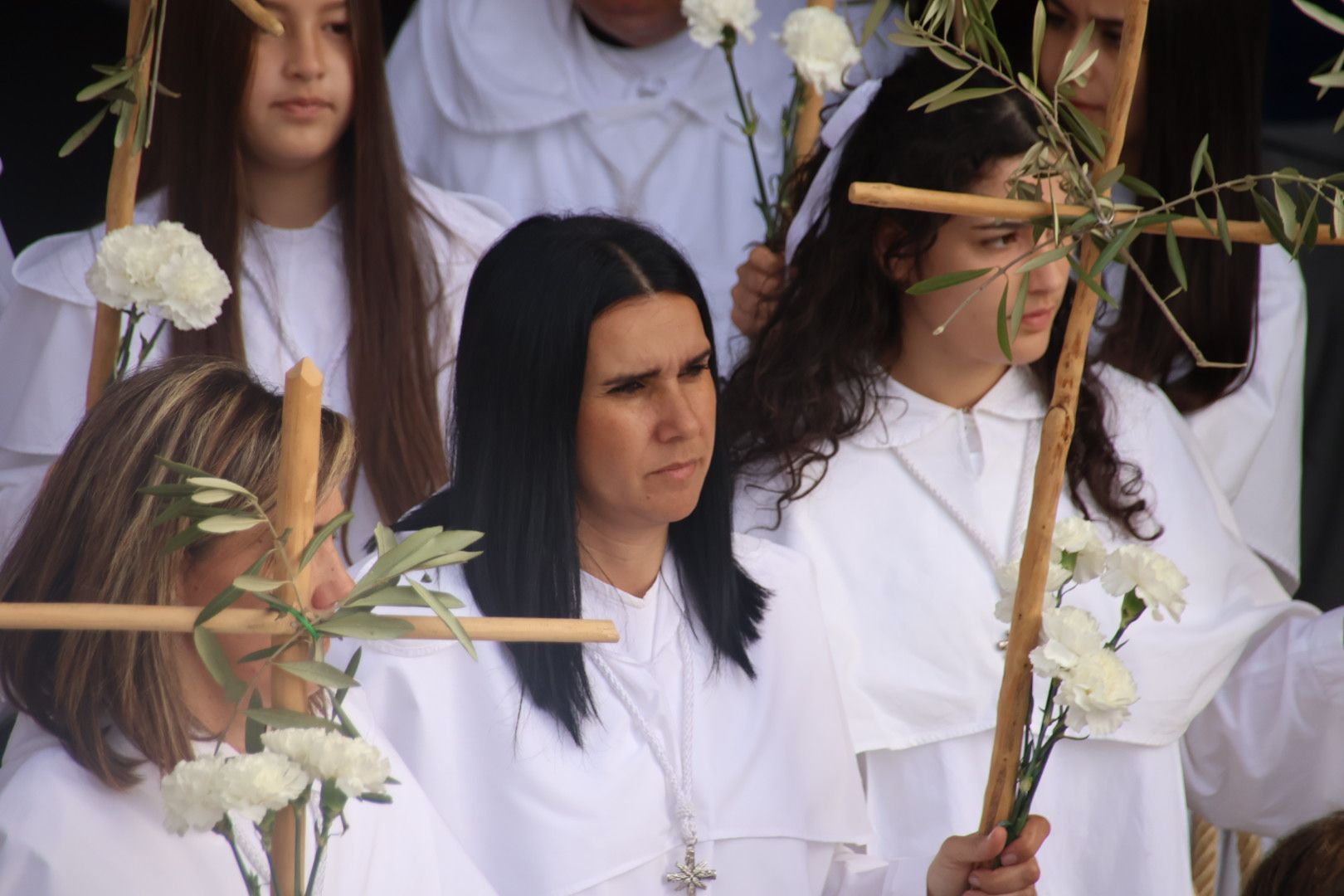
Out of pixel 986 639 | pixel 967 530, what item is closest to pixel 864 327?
pixel 967 530

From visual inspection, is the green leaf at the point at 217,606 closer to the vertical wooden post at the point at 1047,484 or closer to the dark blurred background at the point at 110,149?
the vertical wooden post at the point at 1047,484

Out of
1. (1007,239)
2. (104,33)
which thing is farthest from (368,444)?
(104,33)

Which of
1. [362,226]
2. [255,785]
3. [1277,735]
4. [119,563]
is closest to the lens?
[255,785]

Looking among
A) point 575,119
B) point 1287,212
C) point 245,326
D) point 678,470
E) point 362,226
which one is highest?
point 575,119

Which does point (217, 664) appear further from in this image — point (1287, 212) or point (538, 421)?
point (1287, 212)

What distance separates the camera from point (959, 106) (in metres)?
3.34

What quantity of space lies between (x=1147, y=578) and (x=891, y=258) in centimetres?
130

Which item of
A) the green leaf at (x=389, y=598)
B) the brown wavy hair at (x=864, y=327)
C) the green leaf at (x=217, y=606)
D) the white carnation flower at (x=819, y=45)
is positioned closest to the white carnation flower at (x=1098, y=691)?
the green leaf at (x=389, y=598)

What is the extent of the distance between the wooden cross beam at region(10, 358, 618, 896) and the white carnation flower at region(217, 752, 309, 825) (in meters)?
0.11

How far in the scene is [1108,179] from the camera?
2.25 metres

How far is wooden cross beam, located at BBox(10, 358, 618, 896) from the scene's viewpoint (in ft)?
5.91

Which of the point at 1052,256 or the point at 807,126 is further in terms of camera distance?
the point at 807,126

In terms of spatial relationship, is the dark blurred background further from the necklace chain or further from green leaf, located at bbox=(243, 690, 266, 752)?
green leaf, located at bbox=(243, 690, 266, 752)

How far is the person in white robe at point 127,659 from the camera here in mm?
2135
